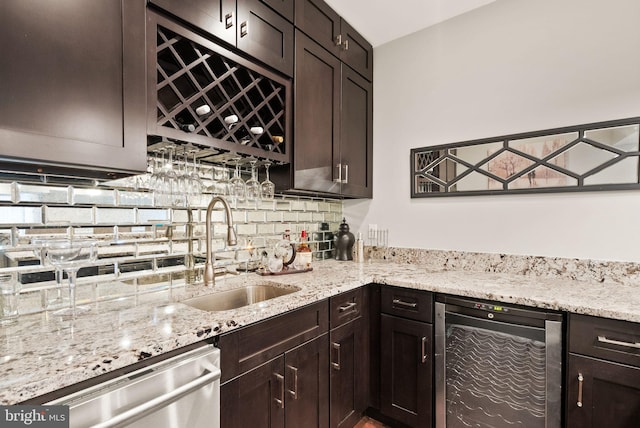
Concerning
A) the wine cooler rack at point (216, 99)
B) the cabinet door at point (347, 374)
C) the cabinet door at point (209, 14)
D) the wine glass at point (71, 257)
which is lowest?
the cabinet door at point (347, 374)

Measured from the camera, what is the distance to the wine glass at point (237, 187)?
1809 millimetres

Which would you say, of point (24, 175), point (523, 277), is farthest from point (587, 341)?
point (24, 175)

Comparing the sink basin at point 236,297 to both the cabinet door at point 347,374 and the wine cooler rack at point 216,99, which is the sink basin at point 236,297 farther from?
the wine cooler rack at point 216,99

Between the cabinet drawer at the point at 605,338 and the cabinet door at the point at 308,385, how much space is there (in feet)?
3.72

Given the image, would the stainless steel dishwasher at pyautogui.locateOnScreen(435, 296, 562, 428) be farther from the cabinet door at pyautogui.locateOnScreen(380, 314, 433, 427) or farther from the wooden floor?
the wooden floor

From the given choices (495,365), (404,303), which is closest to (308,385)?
(404,303)

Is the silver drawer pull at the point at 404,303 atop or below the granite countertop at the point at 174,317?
below

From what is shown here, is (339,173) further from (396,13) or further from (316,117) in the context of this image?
(396,13)

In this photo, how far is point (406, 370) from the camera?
1825mm

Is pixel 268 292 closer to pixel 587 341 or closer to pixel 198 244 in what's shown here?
pixel 198 244

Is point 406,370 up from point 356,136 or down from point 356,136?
down

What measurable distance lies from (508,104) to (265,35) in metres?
1.63

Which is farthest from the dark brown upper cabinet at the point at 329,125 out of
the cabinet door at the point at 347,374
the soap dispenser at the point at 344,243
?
the cabinet door at the point at 347,374

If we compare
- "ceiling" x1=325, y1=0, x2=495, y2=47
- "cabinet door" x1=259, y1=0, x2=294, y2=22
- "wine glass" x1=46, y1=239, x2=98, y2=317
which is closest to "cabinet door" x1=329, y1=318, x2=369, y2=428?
"wine glass" x1=46, y1=239, x2=98, y2=317
